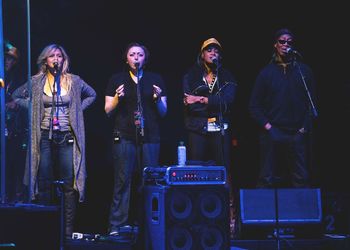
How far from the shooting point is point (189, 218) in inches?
216

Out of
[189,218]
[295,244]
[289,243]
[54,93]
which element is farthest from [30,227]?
[295,244]

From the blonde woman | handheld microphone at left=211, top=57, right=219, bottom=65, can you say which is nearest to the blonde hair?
the blonde woman

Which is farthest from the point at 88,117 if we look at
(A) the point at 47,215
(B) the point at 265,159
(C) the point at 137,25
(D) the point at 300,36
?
(A) the point at 47,215

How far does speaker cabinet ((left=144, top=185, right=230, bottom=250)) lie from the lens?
5414 mm

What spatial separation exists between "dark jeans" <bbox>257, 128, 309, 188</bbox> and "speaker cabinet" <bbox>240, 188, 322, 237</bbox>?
1.37 ft

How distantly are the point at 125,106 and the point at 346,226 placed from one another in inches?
108

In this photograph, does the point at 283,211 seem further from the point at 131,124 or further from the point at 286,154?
the point at 131,124

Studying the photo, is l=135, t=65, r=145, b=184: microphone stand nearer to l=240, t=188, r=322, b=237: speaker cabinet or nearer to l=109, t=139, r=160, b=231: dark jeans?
l=109, t=139, r=160, b=231: dark jeans

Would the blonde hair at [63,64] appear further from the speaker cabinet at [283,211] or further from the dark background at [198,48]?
the speaker cabinet at [283,211]

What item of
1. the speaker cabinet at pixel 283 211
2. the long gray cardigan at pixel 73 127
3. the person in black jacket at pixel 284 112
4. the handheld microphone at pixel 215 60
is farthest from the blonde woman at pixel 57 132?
the person in black jacket at pixel 284 112

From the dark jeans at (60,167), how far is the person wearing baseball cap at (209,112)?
4.26ft

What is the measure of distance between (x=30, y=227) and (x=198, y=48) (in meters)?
4.77

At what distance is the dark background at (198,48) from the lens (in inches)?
326

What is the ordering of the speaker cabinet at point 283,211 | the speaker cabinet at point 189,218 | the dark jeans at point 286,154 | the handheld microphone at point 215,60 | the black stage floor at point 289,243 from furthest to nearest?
the dark jeans at point 286,154 → the handheld microphone at point 215,60 → the speaker cabinet at point 283,211 → the black stage floor at point 289,243 → the speaker cabinet at point 189,218
